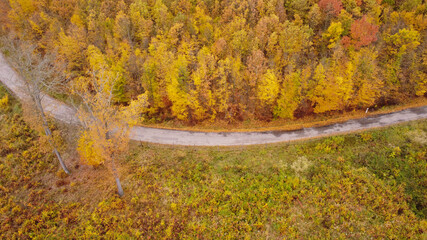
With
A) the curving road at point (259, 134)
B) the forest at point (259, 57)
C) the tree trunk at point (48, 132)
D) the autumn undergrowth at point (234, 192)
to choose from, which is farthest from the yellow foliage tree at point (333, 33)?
the tree trunk at point (48, 132)

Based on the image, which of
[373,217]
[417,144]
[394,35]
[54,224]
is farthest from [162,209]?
[394,35]

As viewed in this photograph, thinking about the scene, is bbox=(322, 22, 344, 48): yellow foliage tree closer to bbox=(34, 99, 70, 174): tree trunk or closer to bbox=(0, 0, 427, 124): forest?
bbox=(0, 0, 427, 124): forest

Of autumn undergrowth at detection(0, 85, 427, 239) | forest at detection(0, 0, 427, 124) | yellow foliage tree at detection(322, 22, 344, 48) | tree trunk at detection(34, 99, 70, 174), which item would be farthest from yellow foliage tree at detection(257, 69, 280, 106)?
tree trunk at detection(34, 99, 70, 174)

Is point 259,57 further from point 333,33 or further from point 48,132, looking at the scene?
point 48,132

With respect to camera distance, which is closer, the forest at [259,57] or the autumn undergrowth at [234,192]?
the autumn undergrowth at [234,192]

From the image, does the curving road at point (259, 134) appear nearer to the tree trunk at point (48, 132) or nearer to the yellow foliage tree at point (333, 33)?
the tree trunk at point (48, 132)

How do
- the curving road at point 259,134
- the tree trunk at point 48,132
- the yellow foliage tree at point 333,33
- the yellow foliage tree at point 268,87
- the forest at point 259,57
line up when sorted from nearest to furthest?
the tree trunk at point 48,132, the yellow foliage tree at point 268,87, the curving road at point 259,134, the forest at point 259,57, the yellow foliage tree at point 333,33
